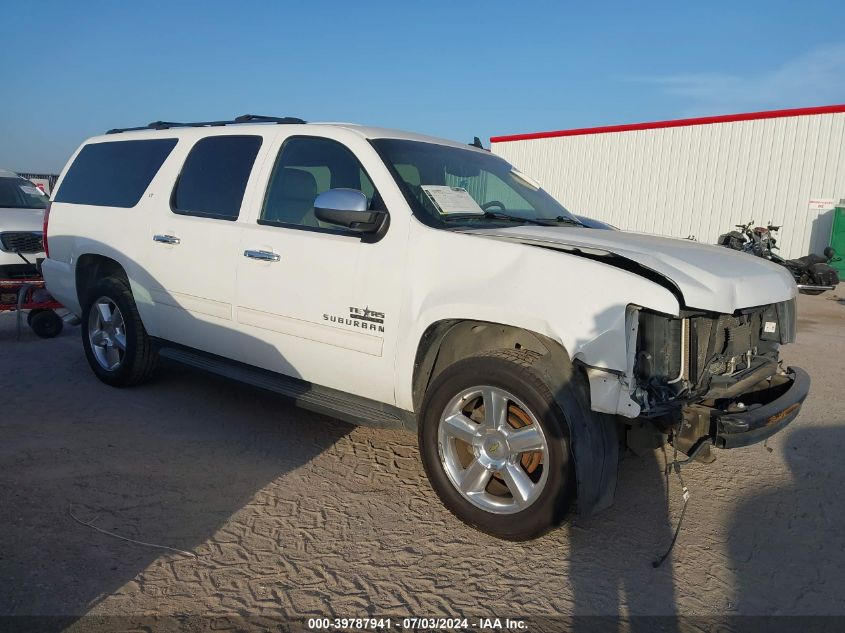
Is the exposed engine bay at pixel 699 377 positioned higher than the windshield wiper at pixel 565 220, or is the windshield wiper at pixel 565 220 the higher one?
Answer: the windshield wiper at pixel 565 220

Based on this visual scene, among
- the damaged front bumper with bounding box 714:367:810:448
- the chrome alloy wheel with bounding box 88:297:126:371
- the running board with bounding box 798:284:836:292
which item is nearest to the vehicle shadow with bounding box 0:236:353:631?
the chrome alloy wheel with bounding box 88:297:126:371

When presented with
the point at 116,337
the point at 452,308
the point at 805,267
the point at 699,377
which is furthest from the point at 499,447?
the point at 805,267

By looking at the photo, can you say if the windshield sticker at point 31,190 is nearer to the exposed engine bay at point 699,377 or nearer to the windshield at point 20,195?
the windshield at point 20,195

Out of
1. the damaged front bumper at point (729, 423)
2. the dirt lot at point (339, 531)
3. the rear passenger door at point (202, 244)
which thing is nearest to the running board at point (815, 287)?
the dirt lot at point (339, 531)

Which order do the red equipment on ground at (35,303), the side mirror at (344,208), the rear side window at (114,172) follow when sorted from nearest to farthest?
the side mirror at (344,208) < the rear side window at (114,172) < the red equipment on ground at (35,303)

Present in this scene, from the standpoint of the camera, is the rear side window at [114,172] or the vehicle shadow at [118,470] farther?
the rear side window at [114,172]

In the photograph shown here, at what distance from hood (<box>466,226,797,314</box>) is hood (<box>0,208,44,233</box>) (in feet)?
21.8

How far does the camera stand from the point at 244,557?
295cm

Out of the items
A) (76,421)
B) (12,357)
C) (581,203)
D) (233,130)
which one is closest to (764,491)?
(233,130)

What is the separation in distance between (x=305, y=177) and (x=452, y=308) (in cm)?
152

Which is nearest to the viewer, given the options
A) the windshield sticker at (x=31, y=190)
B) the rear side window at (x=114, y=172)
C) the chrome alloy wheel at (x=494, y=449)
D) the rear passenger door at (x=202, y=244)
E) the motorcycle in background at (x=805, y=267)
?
the chrome alloy wheel at (x=494, y=449)

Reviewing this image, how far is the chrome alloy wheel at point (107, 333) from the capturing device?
17.1ft

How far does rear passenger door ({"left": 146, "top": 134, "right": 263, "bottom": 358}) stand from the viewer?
430 centimetres

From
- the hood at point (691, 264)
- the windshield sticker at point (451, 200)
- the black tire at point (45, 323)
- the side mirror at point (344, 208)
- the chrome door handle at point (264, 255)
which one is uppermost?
the windshield sticker at point (451, 200)
